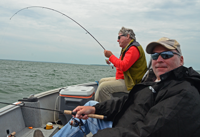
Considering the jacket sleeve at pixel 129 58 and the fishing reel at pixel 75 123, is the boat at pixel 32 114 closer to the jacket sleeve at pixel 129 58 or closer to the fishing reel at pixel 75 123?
the jacket sleeve at pixel 129 58

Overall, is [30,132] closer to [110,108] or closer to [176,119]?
[110,108]

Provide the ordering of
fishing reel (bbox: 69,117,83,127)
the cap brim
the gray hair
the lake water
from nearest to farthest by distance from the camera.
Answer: the cap brim
fishing reel (bbox: 69,117,83,127)
the gray hair
the lake water

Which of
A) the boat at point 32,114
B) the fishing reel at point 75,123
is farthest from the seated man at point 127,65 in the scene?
the fishing reel at point 75,123

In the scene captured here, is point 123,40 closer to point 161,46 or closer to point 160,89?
point 161,46

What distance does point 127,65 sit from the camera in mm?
2549

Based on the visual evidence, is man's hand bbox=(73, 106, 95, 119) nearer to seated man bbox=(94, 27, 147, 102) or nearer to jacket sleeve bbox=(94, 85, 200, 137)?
jacket sleeve bbox=(94, 85, 200, 137)

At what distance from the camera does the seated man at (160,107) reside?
102cm

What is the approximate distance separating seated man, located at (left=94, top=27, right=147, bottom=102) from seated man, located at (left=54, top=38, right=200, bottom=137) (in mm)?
955

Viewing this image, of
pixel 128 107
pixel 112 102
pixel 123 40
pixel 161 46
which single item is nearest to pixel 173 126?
pixel 128 107

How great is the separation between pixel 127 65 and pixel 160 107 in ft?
4.81

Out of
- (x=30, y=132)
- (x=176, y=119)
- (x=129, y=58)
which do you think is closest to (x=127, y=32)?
(x=129, y=58)

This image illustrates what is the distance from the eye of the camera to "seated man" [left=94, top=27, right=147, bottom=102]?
256 cm

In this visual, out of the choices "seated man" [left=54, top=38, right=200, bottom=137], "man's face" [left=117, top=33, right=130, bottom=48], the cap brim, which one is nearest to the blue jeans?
"seated man" [left=54, top=38, right=200, bottom=137]

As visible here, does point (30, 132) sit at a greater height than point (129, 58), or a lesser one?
lesser
